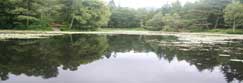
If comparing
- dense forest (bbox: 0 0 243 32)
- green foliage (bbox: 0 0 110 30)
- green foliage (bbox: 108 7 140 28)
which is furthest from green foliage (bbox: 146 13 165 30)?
green foliage (bbox: 0 0 110 30)

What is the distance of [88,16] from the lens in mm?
48312

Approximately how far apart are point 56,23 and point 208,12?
79.2 ft

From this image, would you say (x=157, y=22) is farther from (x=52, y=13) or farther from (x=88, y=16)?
(x=52, y=13)

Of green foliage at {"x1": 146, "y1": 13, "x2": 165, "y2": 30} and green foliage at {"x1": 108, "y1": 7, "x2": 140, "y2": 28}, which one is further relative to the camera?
green foliage at {"x1": 108, "y1": 7, "x2": 140, "y2": 28}

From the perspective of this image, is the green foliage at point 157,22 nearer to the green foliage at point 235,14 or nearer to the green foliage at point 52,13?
the green foliage at point 52,13

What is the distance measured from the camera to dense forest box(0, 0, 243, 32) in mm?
39812

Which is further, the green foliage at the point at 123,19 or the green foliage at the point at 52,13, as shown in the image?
the green foliage at the point at 123,19

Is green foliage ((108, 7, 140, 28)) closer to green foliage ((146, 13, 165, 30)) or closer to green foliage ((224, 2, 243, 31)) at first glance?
green foliage ((146, 13, 165, 30))

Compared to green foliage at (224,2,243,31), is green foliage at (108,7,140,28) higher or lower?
lower

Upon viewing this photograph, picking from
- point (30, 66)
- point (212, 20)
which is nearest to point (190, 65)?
point (30, 66)

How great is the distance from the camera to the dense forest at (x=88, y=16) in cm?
3981

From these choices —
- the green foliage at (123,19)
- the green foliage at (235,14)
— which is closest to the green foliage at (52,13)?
the green foliage at (235,14)

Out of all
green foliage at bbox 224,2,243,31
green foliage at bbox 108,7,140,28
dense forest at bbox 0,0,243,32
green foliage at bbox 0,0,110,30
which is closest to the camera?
green foliage at bbox 0,0,110,30

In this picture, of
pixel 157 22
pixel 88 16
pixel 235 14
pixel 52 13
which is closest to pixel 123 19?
pixel 157 22
